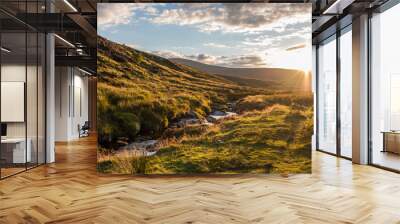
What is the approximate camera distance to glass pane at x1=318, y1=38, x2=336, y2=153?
964 centimetres

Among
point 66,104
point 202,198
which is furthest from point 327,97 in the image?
point 66,104

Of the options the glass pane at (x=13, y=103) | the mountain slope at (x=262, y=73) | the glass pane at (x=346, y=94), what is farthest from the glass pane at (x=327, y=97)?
the glass pane at (x=13, y=103)

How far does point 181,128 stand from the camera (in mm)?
6395

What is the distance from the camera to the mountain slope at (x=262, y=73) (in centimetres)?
Result: 642

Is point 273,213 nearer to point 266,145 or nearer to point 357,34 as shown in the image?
point 266,145

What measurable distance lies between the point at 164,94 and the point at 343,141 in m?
4.90

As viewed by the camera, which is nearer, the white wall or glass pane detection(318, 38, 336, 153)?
glass pane detection(318, 38, 336, 153)

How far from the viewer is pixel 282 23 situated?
6410mm

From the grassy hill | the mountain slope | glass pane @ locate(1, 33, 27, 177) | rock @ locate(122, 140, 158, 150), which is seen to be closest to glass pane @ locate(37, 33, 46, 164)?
glass pane @ locate(1, 33, 27, 177)

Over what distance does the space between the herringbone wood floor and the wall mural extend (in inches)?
13.4

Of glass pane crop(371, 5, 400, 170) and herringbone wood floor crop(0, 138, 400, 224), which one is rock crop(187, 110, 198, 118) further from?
glass pane crop(371, 5, 400, 170)

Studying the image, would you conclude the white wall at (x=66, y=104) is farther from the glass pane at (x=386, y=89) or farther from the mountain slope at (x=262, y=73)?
the glass pane at (x=386, y=89)

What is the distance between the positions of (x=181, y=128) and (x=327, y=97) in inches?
212

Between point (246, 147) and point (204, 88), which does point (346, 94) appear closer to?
point (246, 147)
